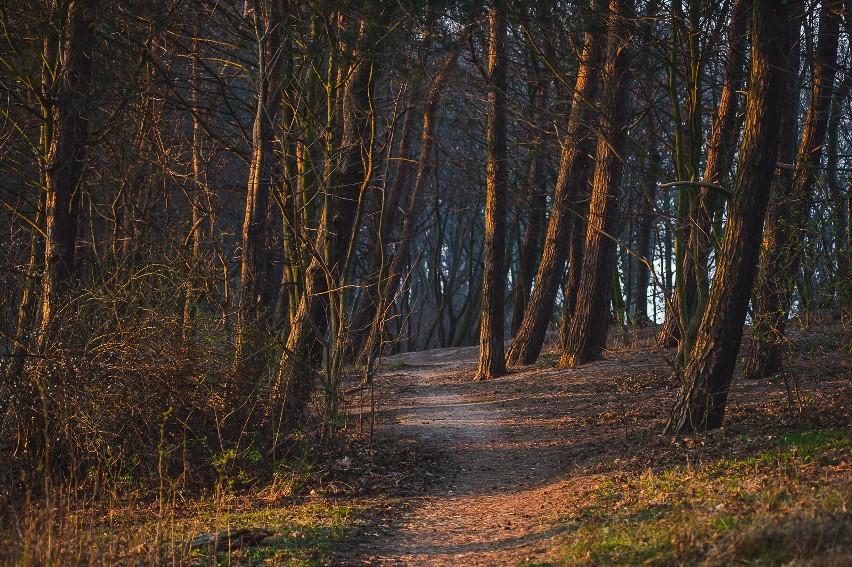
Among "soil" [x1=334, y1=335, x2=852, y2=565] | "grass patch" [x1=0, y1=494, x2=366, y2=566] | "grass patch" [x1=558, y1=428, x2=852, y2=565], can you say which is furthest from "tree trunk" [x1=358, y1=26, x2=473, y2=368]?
"grass patch" [x1=558, y1=428, x2=852, y2=565]

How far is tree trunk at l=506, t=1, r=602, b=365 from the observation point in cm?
1706

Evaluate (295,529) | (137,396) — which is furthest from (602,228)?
(295,529)

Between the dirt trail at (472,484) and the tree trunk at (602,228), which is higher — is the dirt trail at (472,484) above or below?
below

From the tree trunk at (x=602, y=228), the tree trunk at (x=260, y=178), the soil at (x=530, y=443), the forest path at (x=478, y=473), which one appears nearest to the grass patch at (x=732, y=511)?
the soil at (x=530, y=443)

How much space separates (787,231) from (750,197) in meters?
2.89

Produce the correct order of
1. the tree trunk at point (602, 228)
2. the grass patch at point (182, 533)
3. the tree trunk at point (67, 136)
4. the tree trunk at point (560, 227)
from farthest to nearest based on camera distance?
the tree trunk at point (560, 227) < the tree trunk at point (602, 228) < the tree trunk at point (67, 136) < the grass patch at point (182, 533)

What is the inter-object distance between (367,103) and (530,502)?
6152 mm

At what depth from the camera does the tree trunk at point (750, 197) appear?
9227mm

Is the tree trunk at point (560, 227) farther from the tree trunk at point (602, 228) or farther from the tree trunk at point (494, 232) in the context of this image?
the tree trunk at point (494, 232)

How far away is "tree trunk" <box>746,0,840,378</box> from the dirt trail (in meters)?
3.14

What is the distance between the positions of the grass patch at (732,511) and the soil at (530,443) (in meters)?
0.38

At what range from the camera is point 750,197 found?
9.24 m

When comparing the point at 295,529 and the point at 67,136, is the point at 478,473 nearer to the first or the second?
the point at 295,529

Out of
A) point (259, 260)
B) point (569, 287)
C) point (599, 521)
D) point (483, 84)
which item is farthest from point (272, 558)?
point (569, 287)
